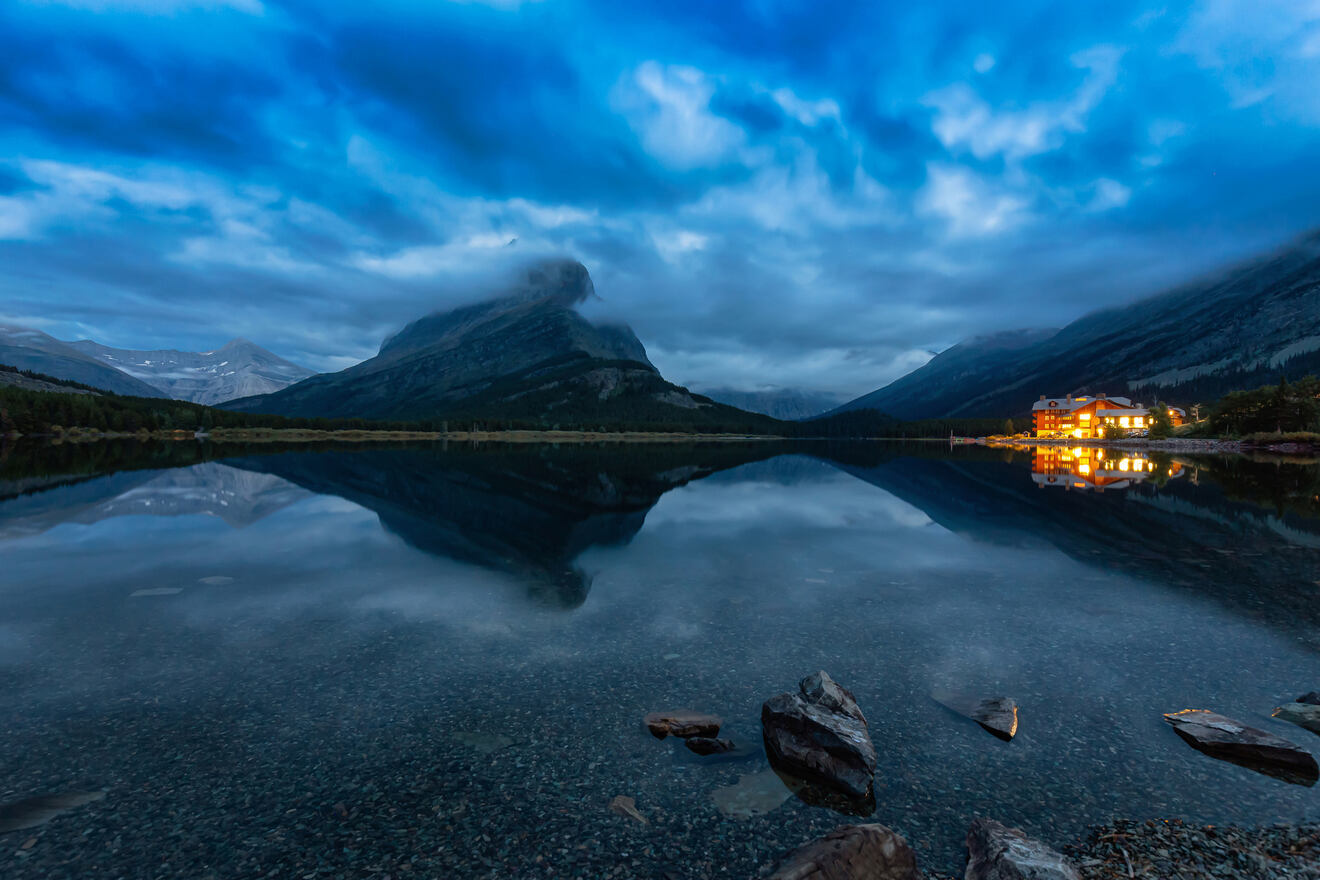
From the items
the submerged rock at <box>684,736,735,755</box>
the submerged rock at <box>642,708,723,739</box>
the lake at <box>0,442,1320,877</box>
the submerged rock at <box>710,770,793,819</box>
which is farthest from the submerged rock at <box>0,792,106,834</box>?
the submerged rock at <box>710,770,793,819</box>

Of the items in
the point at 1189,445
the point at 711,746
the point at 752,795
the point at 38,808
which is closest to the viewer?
the point at 38,808

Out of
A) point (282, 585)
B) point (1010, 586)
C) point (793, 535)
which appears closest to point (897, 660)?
point (1010, 586)

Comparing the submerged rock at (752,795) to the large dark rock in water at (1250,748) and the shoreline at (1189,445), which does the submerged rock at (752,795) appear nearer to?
the large dark rock in water at (1250,748)

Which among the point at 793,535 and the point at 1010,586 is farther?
the point at 793,535

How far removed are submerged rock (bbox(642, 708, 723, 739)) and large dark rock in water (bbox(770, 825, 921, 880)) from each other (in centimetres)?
422

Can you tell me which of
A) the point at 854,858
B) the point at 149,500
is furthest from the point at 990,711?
the point at 149,500

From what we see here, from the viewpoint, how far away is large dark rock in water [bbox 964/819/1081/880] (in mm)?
8000

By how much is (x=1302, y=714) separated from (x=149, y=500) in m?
68.7

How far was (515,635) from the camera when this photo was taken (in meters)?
19.1

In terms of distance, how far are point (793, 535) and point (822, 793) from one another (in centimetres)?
2710

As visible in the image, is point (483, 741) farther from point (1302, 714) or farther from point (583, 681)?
point (1302, 714)

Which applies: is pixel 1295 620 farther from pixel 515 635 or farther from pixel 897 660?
pixel 515 635

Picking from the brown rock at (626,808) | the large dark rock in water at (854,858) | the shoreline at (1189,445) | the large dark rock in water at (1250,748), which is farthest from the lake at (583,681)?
the shoreline at (1189,445)

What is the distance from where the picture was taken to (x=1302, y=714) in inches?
528
